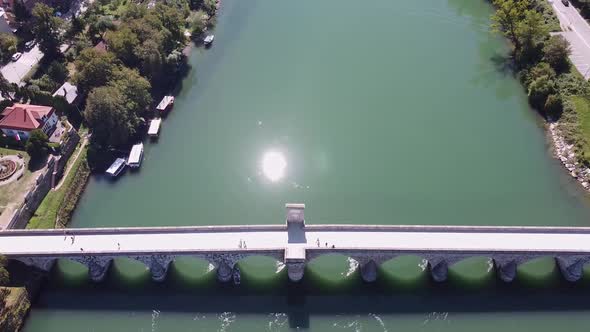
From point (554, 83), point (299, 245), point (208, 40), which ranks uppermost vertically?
point (554, 83)

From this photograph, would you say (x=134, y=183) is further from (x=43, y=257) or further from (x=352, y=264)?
(x=352, y=264)

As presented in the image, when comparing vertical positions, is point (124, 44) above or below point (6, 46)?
above

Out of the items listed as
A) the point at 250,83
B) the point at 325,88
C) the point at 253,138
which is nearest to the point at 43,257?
the point at 253,138

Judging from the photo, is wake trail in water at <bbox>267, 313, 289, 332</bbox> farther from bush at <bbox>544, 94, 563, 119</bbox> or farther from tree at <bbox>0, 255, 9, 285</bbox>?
bush at <bbox>544, 94, 563, 119</bbox>

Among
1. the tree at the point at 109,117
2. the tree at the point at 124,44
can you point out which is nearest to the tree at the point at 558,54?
the tree at the point at 109,117

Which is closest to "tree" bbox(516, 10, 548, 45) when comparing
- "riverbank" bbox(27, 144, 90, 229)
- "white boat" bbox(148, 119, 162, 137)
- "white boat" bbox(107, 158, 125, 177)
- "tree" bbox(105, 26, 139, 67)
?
"white boat" bbox(148, 119, 162, 137)

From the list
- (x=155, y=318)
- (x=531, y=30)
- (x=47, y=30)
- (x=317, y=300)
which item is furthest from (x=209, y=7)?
(x=317, y=300)

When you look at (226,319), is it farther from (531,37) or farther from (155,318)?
(531,37)
